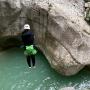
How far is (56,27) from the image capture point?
49.6 feet

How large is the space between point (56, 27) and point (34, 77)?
262cm

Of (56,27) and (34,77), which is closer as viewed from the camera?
(56,27)

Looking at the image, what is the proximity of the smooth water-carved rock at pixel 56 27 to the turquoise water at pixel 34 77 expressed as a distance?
51 centimetres

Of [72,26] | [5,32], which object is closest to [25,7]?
[5,32]

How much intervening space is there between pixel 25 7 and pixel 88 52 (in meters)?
3.98

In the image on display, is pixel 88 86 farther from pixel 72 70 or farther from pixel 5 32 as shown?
pixel 5 32

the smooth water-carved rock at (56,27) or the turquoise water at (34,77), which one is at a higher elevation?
the smooth water-carved rock at (56,27)

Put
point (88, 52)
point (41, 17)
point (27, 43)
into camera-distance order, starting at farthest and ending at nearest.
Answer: point (41, 17) < point (88, 52) < point (27, 43)

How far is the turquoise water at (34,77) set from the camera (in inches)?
582

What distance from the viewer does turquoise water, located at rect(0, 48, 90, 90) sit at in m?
14.8

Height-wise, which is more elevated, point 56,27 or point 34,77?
point 56,27

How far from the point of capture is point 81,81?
15.1 meters

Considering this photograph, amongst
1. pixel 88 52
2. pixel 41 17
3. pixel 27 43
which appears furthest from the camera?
pixel 41 17

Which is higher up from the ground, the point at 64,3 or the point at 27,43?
the point at 64,3
